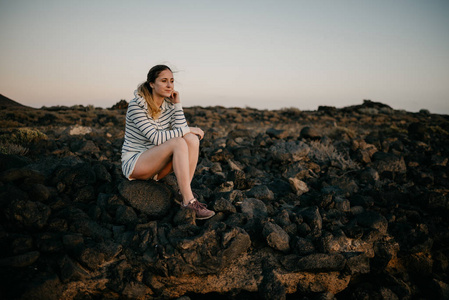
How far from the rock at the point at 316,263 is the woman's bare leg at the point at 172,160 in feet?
4.35

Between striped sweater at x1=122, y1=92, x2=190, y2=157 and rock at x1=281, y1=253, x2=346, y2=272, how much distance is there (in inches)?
75.3

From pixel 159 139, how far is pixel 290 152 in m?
3.69

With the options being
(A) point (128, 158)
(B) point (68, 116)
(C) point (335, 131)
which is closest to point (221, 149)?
(A) point (128, 158)

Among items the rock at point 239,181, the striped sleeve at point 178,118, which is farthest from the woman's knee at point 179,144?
Result: the rock at point 239,181

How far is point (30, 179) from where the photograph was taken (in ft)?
11.2

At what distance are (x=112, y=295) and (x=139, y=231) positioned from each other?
67 centimetres

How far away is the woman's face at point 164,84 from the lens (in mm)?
3443

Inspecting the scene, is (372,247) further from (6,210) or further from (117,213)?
(6,210)

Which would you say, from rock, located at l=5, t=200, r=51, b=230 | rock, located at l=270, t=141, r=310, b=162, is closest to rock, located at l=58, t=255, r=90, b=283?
rock, located at l=5, t=200, r=51, b=230

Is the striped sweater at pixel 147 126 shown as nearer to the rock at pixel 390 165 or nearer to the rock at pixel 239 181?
the rock at pixel 239 181

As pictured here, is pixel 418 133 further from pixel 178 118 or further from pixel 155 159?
pixel 155 159

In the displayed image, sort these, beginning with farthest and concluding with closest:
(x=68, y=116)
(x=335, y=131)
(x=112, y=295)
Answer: (x=68, y=116) → (x=335, y=131) → (x=112, y=295)

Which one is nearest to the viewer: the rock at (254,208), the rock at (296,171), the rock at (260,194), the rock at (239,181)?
the rock at (254,208)

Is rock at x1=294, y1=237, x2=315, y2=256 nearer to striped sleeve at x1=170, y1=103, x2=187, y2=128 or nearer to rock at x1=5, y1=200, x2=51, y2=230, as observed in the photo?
striped sleeve at x1=170, y1=103, x2=187, y2=128
